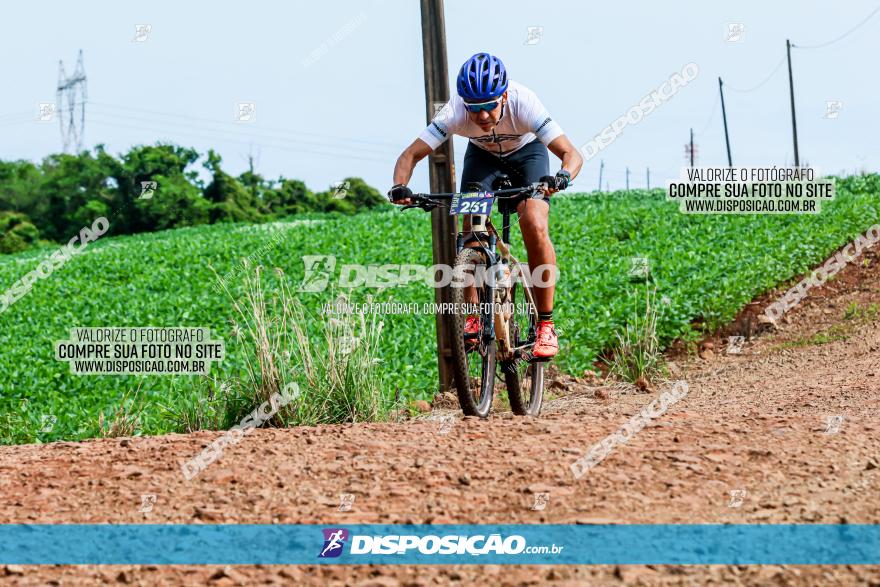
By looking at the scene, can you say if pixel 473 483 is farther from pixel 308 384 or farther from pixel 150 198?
pixel 150 198

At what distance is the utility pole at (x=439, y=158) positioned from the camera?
7.92 metres

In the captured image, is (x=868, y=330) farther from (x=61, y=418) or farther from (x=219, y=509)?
(x=61, y=418)

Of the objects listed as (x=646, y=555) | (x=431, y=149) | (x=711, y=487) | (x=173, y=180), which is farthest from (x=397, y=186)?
(x=173, y=180)

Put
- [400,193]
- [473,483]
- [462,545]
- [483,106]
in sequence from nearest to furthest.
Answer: [462,545], [473,483], [483,106], [400,193]

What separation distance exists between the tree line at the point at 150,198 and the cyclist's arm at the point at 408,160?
39.2m

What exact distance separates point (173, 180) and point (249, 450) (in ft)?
149

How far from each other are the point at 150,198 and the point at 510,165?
43.0m

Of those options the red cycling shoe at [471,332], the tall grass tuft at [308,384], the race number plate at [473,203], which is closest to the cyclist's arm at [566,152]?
the race number plate at [473,203]

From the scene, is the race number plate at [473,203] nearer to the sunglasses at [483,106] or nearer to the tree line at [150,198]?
the sunglasses at [483,106]

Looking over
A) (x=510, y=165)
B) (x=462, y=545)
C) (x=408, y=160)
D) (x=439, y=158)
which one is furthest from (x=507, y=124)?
(x=462, y=545)

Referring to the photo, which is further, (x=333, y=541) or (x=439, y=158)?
(x=439, y=158)

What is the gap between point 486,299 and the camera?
6094 mm

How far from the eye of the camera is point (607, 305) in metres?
13.1

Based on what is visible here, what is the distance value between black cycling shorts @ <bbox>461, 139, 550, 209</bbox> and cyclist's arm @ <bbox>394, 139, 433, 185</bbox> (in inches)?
12.2
